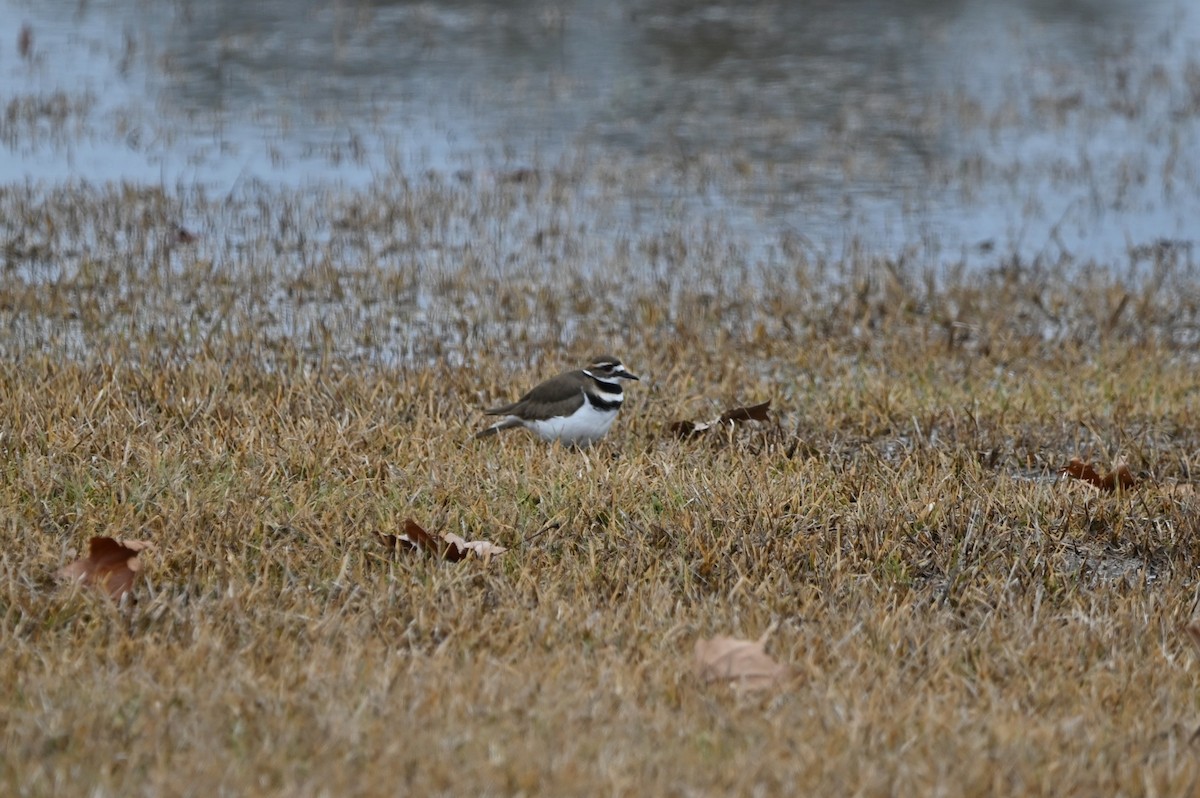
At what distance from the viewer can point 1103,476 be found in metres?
6.43

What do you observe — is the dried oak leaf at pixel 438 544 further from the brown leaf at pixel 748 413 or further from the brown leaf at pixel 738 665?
the brown leaf at pixel 748 413

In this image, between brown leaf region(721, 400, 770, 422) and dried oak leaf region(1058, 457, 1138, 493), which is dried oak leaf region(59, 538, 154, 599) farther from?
dried oak leaf region(1058, 457, 1138, 493)

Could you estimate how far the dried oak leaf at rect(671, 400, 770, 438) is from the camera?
702 cm

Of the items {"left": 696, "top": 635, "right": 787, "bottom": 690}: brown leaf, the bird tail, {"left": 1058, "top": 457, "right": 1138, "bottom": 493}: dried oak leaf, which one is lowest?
the bird tail

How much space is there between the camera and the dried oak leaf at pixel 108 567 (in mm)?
4793

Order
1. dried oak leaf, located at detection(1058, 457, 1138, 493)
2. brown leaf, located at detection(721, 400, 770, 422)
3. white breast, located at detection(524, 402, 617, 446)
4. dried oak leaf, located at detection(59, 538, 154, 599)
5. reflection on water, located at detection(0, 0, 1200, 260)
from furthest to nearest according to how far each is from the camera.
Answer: reflection on water, located at detection(0, 0, 1200, 260) < brown leaf, located at detection(721, 400, 770, 422) < white breast, located at detection(524, 402, 617, 446) < dried oak leaf, located at detection(1058, 457, 1138, 493) < dried oak leaf, located at detection(59, 538, 154, 599)

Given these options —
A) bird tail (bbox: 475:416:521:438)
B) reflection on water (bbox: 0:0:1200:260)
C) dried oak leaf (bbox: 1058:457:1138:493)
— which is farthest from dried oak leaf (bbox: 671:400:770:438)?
reflection on water (bbox: 0:0:1200:260)

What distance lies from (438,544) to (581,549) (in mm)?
500

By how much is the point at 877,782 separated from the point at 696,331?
19.7ft

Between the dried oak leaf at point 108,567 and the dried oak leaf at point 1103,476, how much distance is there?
12.3ft

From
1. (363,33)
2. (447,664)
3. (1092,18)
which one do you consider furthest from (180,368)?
(1092,18)

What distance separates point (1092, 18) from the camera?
2312 centimetres

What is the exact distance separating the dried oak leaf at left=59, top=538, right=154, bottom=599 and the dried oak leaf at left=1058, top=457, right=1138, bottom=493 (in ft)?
12.3

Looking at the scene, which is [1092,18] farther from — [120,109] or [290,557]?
[290,557]
